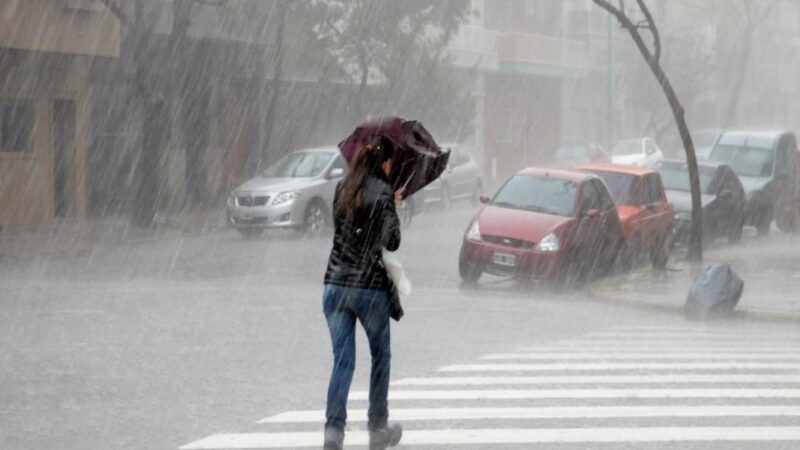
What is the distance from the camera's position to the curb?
54.7 ft

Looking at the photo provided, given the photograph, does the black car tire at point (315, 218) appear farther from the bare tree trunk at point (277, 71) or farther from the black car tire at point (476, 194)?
the black car tire at point (476, 194)

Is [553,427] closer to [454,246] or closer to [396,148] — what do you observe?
[396,148]

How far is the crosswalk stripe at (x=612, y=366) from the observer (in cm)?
1173

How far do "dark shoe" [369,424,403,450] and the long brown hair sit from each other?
46.9 inches

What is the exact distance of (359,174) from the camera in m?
7.89

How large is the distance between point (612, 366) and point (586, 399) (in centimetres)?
177

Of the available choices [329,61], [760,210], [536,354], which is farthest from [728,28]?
[536,354]

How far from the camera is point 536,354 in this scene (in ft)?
42.0

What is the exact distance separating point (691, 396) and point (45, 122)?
75.3 feet

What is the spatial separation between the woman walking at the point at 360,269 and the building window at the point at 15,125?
23.3 metres

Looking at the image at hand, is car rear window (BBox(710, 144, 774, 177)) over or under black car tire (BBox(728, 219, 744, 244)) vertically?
over

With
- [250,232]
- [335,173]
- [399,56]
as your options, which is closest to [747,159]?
[335,173]

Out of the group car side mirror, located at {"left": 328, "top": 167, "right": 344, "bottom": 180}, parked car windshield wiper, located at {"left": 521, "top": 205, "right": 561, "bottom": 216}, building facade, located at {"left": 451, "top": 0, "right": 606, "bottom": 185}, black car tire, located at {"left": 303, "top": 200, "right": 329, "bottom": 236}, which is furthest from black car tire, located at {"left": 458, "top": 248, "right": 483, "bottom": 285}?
building facade, located at {"left": 451, "top": 0, "right": 606, "bottom": 185}

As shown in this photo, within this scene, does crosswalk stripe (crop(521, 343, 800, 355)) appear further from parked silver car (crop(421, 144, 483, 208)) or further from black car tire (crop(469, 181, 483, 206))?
black car tire (crop(469, 181, 483, 206))
